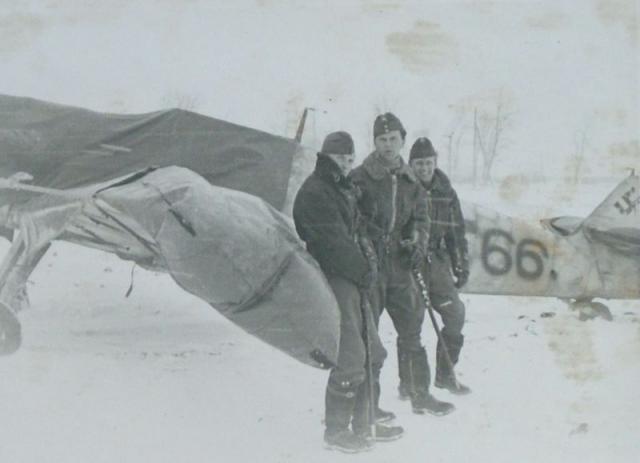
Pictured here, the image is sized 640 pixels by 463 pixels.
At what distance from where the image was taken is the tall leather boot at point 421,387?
160 inches

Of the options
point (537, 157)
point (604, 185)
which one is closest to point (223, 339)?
point (537, 157)

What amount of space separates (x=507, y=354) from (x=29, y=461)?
2.62 meters

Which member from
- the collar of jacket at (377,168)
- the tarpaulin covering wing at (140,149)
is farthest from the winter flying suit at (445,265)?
the tarpaulin covering wing at (140,149)

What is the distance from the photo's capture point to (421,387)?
4.10 m

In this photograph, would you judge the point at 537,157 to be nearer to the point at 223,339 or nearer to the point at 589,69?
the point at 589,69

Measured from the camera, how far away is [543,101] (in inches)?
185

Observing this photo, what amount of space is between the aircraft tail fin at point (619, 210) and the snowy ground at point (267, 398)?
1.07 ft

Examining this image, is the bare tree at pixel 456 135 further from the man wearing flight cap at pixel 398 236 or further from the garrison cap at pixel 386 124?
the garrison cap at pixel 386 124

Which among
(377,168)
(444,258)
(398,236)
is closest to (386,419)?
(398,236)

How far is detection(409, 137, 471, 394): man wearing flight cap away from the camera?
4.34m

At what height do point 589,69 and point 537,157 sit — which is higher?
point 589,69

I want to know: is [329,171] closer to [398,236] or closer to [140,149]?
[398,236]

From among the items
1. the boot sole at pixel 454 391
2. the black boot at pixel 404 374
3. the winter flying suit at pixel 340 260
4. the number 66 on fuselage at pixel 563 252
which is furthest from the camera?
the number 66 on fuselage at pixel 563 252

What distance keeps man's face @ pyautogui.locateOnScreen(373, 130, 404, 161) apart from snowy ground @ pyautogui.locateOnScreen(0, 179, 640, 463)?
1173 mm
